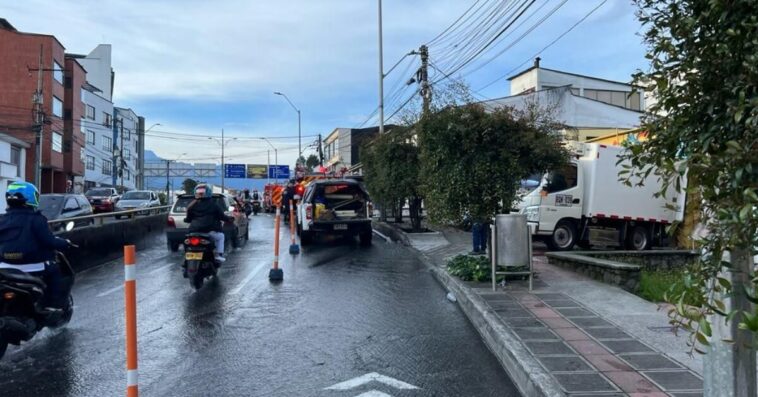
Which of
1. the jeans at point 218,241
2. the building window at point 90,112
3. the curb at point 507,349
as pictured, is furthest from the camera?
the building window at point 90,112

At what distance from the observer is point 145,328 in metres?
7.21

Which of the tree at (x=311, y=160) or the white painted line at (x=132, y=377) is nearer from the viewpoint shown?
the white painted line at (x=132, y=377)

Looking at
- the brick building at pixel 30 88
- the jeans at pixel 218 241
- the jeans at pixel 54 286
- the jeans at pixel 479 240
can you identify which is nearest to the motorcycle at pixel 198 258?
the jeans at pixel 218 241

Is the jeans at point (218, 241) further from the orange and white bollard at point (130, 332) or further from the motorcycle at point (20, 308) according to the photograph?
the orange and white bollard at point (130, 332)

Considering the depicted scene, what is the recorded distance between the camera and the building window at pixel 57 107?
47.8 metres

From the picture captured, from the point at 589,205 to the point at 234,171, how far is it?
69427 mm

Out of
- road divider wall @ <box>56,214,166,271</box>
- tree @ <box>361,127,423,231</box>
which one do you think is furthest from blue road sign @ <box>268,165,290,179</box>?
tree @ <box>361,127,423,231</box>

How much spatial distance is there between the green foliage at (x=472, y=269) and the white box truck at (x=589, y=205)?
5.15 metres

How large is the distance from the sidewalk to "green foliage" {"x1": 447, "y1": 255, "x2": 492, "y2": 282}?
0.72 ft

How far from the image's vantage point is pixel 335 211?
1748 cm

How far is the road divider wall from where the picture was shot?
12617mm

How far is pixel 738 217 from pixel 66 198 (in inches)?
754

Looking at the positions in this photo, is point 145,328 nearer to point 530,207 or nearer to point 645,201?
point 530,207

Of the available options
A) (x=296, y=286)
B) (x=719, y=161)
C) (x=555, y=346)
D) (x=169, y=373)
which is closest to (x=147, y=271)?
(x=296, y=286)
